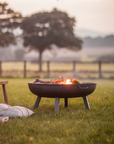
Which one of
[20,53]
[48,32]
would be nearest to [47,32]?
[48,32]

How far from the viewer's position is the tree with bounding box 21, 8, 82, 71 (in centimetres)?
2458

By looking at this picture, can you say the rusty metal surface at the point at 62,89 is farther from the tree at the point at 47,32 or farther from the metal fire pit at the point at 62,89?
the tree at the point at 47,32

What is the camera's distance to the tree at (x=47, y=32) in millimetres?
24578

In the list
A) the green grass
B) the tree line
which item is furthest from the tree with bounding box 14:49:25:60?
the green grass

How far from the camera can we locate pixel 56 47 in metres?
25.5

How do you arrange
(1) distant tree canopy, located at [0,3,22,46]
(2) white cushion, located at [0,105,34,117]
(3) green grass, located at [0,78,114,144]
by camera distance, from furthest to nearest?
(1) distant tree canopy, located at [0,3,22,46] < (2) white cushion, located at [0,105,34,117] < (3) green grass, located at [0,78,114,144]

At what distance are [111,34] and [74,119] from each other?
92.6ft

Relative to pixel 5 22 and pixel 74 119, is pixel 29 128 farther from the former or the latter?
pixel 5 22

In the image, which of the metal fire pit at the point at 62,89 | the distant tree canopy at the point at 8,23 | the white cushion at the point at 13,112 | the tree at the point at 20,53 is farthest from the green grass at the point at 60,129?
the tree at the point at 20,53

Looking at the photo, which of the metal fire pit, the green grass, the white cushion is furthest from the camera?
the metal fire pit

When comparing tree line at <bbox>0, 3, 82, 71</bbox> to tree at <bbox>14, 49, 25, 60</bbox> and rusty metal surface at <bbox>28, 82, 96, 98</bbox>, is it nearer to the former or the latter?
tree at <bbox>14, 49, 25, 60</bbox>

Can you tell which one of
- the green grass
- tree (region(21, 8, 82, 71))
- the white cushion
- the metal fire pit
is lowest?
the green grass

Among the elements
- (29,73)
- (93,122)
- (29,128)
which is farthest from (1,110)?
(29,73)

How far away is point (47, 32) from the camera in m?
24.7
